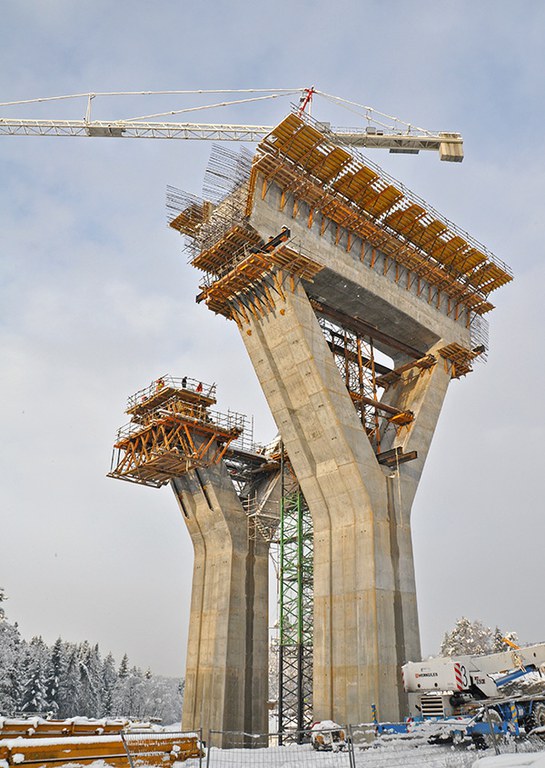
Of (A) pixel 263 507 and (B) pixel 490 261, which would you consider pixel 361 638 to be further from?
(B) pixel 490 261

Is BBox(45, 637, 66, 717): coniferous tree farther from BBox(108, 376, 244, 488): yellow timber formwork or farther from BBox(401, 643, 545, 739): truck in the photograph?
BBox(401, 643, 545, 739): truck

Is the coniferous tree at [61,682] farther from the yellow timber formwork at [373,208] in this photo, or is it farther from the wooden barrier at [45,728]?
the yellow timber formwork at [373,208]

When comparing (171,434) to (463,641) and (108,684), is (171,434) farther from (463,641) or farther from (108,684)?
(108,684)

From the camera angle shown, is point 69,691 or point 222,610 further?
point 69,691

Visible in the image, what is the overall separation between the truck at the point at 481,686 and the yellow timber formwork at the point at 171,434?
20.5m

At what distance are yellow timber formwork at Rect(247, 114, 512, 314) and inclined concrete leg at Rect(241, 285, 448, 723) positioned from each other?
18.6ft

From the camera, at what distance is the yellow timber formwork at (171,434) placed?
3819 cm

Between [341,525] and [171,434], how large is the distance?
515 inches

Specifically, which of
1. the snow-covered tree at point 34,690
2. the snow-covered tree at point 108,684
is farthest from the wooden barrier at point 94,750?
the snow-covered tree at point 108,684

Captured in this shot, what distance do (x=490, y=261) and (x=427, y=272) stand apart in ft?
17.4

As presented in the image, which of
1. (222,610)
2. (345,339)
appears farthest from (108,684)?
(345,339)

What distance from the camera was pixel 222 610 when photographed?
38969 millimetres

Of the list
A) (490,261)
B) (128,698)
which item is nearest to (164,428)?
(490,261)

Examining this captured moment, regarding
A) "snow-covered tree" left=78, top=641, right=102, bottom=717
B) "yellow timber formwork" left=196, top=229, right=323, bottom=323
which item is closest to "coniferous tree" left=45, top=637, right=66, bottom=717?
"snow-covered tree" left=78, top=641, right=102, bottom=717
